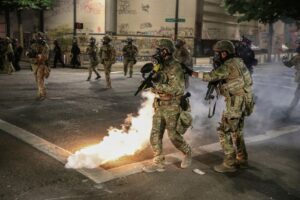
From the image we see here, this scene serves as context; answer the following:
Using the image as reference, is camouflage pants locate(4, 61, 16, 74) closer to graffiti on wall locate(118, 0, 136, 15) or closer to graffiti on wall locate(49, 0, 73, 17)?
graffiti on wall locate(49, 0, 73, 17)

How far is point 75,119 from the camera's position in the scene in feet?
31.2

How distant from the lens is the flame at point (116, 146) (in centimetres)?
629

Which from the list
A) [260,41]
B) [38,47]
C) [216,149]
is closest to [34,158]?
[216,149]

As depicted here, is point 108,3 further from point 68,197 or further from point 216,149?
point 68,197

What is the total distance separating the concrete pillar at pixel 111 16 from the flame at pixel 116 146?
20.2 metres

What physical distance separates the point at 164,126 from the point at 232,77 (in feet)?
4.08

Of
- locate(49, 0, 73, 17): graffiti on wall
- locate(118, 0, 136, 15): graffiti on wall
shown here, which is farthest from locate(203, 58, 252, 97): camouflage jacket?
locate(118, 0, 136, 15): graffiti on wall

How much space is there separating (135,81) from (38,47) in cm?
629

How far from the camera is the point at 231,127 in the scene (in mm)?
6176

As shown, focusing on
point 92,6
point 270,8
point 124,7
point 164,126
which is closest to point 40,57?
point 164,126

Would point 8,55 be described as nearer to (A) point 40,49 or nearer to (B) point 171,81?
(A) point 40,49

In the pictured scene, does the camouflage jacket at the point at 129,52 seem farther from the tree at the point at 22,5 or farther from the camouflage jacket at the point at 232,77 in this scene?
the camouflage jacket at the point at 232,77

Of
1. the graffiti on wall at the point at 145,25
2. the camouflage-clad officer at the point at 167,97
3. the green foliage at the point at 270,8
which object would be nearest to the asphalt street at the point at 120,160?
the camouflage-clad officer at the point at 167,97

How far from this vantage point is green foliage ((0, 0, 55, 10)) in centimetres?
2222
